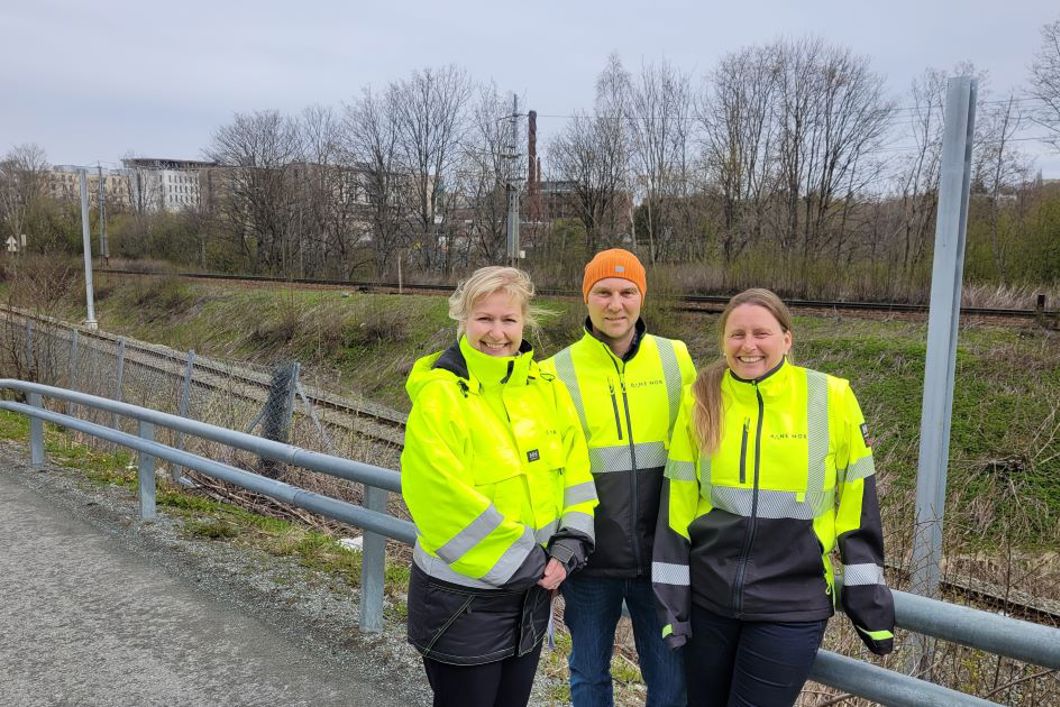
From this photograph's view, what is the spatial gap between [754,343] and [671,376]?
38 centimetres

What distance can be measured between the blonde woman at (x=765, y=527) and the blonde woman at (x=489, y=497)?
35 centimetres

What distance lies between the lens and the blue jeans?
2.54 metres

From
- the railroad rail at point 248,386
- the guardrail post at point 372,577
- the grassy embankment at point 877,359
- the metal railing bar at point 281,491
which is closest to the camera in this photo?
the metal railing bar at point 281,491

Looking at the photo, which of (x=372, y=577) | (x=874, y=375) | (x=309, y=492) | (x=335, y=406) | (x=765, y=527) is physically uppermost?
(x=765, y=527)

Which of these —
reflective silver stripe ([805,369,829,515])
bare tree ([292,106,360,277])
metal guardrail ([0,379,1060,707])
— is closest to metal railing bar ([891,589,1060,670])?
metal guardrail ([0,379,1060,707])

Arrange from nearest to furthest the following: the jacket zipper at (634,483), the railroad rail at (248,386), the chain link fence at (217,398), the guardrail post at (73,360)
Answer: the jacket zipper at (634,483)
the chain link fence at (217,398)
the railroad rail at (248,386)
the guardrail post at (73,360)

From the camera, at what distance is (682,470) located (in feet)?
7.57

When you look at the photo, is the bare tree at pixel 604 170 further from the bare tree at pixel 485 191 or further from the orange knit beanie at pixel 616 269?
the orange knit beanie at pixel 616 269

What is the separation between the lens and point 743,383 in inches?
89.9

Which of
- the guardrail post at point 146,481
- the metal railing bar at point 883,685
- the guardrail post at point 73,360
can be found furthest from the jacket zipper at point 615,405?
the guardrail post at point 73,360

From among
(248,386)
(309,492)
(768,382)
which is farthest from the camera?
(248,386)

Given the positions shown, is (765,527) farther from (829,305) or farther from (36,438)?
(829,305)

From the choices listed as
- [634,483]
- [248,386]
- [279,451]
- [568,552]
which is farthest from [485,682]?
[248,386]

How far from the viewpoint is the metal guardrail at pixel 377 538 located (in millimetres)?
2012
